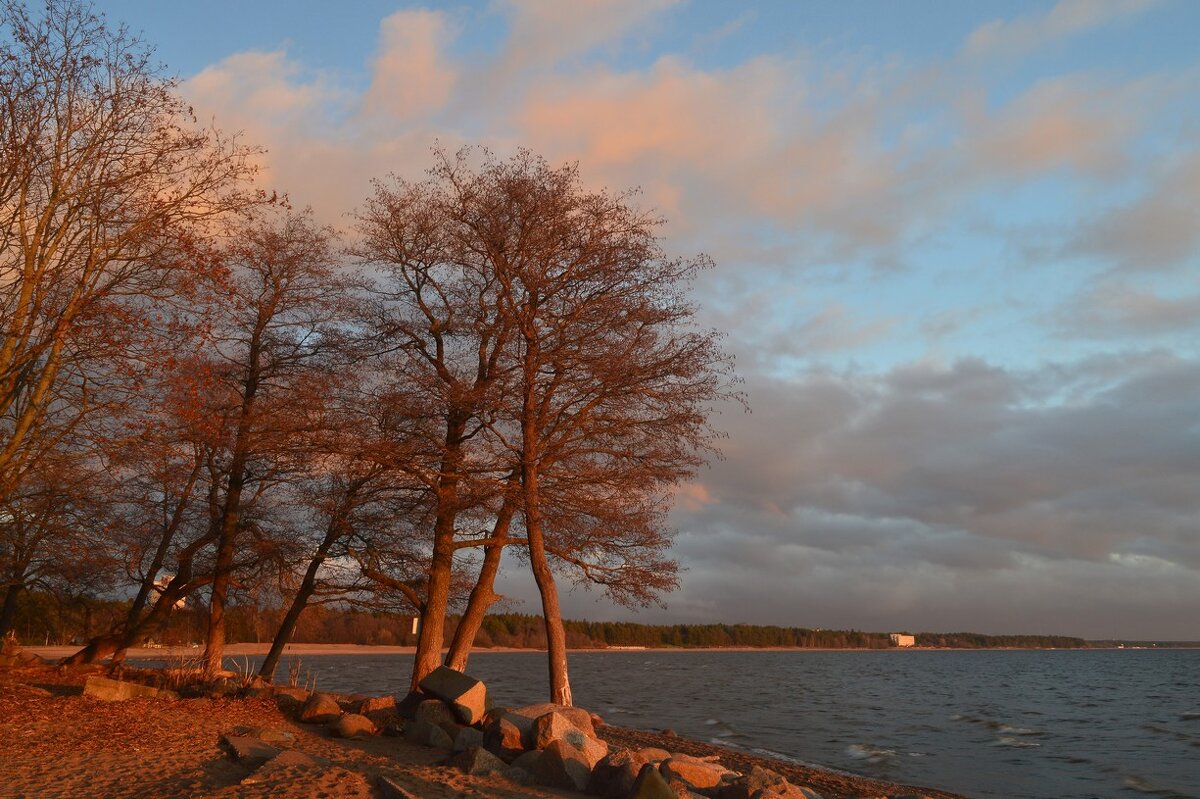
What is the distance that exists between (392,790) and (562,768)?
2.90 m

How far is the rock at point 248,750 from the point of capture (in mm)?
10461

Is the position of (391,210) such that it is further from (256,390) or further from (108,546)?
(108,546)

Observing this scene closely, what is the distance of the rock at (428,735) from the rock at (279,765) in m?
3.21

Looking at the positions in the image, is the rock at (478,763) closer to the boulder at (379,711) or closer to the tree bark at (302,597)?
the boulder at (379,711)

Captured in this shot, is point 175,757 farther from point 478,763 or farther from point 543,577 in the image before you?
point 543,577

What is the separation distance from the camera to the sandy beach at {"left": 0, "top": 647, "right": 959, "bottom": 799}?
29.5 feet

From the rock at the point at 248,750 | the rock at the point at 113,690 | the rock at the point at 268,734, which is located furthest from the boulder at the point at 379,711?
the rock at the point at 248,750

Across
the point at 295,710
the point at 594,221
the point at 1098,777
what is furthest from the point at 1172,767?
the point at 295,710

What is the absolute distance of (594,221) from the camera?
61.6 feet

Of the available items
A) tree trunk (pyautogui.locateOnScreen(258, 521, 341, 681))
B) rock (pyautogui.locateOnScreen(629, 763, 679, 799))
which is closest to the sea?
tree trunk (pyautogui.locateOnScreen(258, 521, 341, 681))

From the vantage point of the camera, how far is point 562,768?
11281 mm

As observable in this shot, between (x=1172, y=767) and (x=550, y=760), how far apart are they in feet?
86.5

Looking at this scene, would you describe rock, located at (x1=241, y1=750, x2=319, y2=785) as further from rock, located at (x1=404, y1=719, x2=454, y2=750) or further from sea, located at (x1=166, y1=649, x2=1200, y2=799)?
sea, located at (x1=166, y1=649, x2=1200, y2=799)

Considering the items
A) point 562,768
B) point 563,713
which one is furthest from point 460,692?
point 562,768
